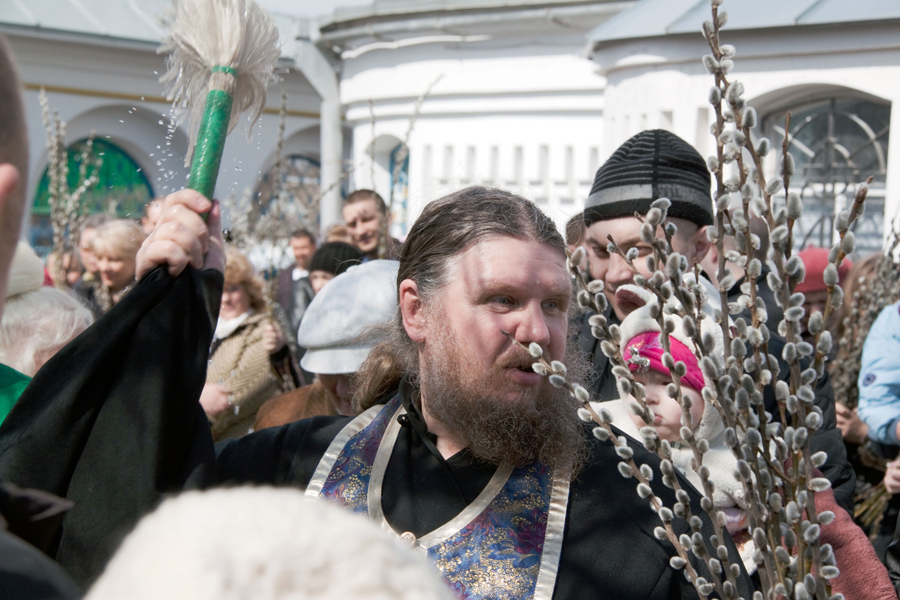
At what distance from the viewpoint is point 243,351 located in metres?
4.75

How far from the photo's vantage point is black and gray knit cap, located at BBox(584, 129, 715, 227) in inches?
108

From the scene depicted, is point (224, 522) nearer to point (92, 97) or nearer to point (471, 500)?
point (471, 500)

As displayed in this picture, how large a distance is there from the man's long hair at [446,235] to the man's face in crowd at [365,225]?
3324mm

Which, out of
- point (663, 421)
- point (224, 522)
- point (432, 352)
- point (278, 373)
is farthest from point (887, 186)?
point (224, 522)

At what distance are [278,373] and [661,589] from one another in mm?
3365

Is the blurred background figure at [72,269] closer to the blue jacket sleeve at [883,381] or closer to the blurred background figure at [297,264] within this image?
the blurred background figure at [297,264]

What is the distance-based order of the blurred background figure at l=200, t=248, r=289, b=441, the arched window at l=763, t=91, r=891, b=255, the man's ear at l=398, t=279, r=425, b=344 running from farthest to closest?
the arched window at l=763, t=91, r=891, b=255 → the blurred background figure at l=200, t=248, r=289, b=441 → the man's ear at l=398, t=279, r=425, b=344

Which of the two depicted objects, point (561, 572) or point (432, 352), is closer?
point (561, 572)

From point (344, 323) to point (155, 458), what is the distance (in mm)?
1394

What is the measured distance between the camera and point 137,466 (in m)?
1.59

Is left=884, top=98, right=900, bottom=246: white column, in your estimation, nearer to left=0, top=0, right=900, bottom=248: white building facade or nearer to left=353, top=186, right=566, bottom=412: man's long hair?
left=0, top=0, right=900, bottom=248: white building facade

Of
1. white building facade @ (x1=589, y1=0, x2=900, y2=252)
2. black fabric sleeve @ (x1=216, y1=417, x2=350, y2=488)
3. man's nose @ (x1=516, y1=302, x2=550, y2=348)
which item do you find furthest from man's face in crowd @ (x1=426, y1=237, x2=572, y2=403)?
white building facade @ (x1=589, y1=0, x2=900, y2=252)

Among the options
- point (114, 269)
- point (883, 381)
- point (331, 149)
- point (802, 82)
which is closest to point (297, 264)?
point (114, 269)

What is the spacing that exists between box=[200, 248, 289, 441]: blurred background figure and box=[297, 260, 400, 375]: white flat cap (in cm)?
131
